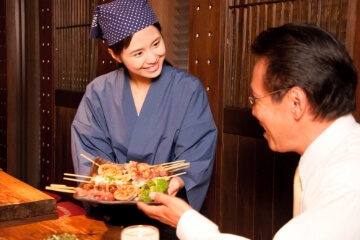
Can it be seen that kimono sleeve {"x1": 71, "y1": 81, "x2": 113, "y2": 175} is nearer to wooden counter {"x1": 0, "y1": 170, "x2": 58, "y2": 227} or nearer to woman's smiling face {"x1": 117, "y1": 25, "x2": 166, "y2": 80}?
woman's smiling face {"x1": 117, "y1": 25, "x2": 166, "y2": 80}

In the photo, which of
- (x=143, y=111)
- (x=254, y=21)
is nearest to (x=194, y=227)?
(x=143, y=111)

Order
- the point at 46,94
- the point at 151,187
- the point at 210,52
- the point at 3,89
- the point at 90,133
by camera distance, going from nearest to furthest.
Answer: the point at 151,187
the point at 90,133
the point at 210,52
the point at 46,94
the point at 3,89

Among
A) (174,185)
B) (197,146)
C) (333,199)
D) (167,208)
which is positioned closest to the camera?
(333,199)

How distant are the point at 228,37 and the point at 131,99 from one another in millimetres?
1136

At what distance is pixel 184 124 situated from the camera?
9.96 feet

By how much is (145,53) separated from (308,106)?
139 cm

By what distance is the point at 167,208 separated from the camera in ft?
6.77

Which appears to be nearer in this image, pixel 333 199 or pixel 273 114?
pixel 333 199

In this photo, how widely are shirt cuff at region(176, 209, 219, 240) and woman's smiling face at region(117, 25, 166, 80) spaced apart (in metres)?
1.27

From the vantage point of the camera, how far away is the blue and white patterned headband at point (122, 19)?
9.67ft

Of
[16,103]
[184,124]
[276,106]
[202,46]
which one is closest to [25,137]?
[16,103]

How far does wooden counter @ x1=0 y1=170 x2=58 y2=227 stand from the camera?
2463 millimetres

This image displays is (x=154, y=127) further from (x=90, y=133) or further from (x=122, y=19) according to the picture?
(x=122, y=19)

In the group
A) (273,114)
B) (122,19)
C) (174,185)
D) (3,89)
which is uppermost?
(122,19)
